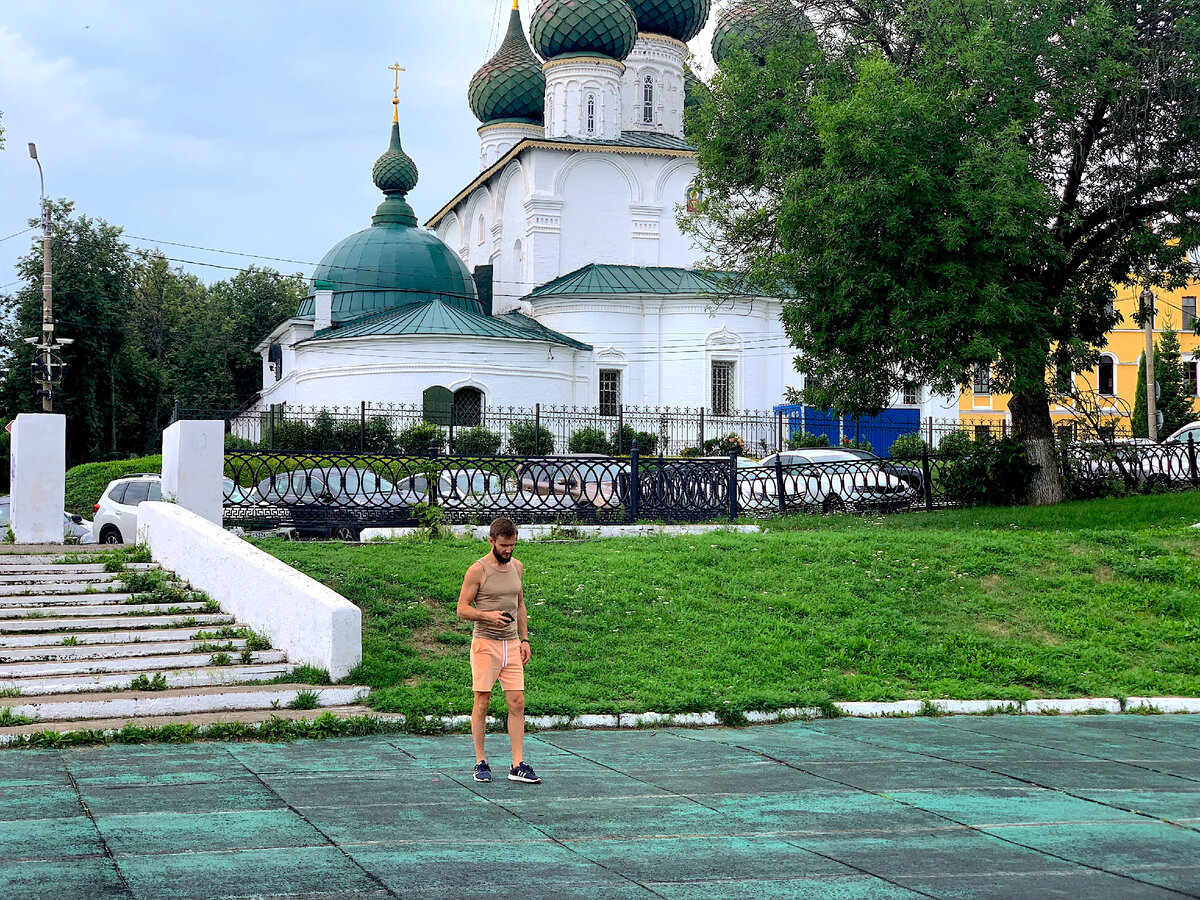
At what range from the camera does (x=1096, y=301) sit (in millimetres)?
20828

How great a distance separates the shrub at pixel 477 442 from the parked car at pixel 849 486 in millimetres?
11386

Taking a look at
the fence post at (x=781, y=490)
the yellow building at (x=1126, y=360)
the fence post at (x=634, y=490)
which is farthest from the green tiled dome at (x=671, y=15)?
the fence post at (x=634, y=490)

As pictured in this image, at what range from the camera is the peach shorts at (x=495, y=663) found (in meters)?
6.60

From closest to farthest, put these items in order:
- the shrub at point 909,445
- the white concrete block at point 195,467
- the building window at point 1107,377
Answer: the white concrete block at point 195,467
the shrub at point 909,445
the building window at point 1107,377

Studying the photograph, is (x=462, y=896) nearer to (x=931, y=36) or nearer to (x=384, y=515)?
(x=384, y=515)

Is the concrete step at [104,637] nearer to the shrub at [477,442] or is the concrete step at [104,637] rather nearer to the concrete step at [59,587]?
the concrete step at [59,587]

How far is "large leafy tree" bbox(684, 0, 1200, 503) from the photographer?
16.7 metres

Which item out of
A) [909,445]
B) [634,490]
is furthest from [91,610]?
[909,445]

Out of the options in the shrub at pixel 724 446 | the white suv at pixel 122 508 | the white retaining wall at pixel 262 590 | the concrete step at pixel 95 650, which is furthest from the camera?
the shrub at pixel 724 446

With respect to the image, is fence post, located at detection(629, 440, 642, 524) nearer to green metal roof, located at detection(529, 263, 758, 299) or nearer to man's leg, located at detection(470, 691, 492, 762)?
man's leg, located at detection(470, 691, 492, 762)

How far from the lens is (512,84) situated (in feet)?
150

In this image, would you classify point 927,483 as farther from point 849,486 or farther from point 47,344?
point 47,344

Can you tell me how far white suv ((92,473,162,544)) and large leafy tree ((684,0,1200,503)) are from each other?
34.7ft

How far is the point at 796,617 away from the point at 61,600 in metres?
6.84
